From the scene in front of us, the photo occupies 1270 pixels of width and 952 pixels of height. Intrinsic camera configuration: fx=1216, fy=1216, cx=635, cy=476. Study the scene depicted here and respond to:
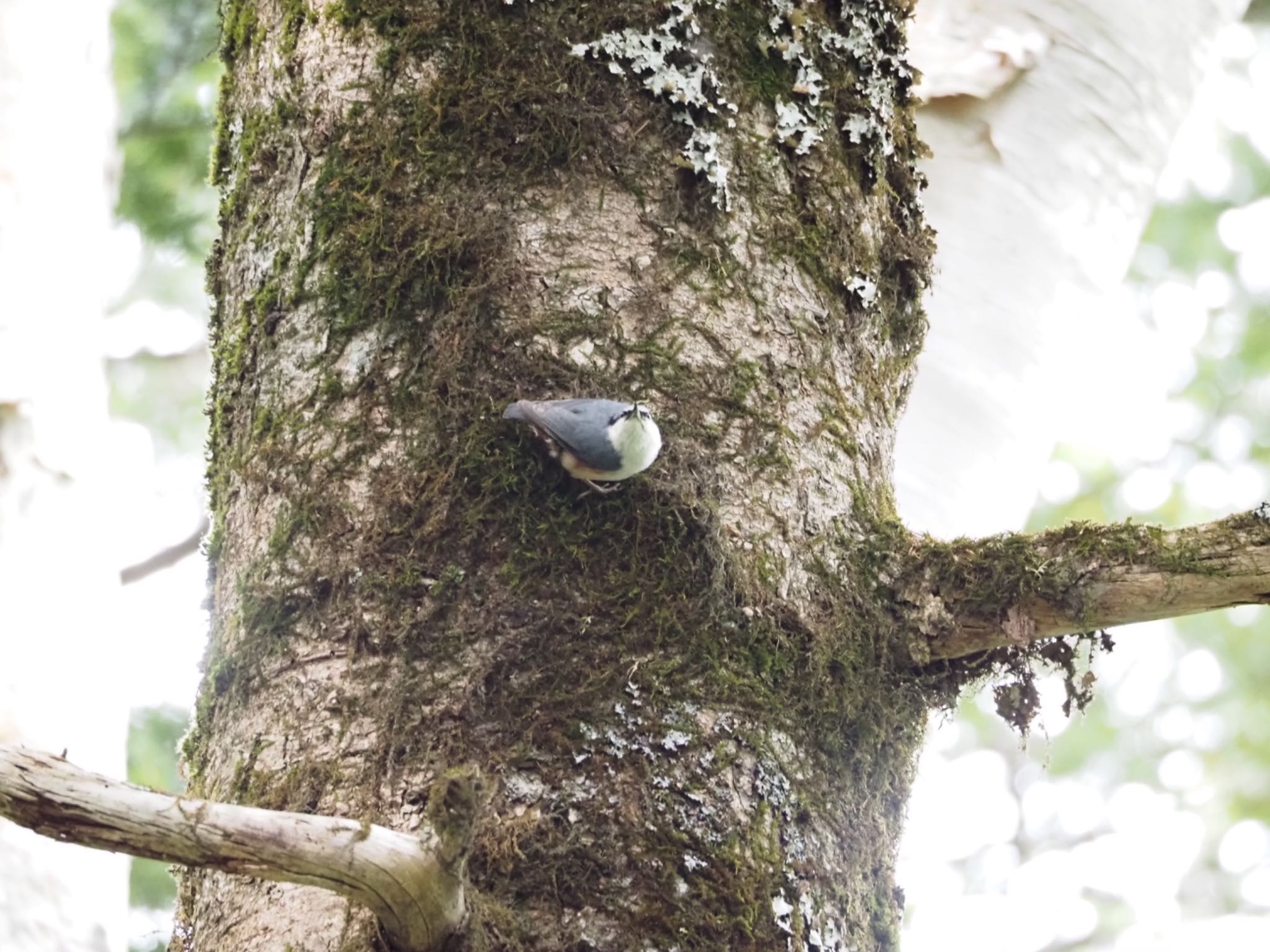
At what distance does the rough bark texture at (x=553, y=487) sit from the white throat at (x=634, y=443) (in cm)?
3

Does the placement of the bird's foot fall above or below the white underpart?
below

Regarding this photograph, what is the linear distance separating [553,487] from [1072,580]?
642 millimetres

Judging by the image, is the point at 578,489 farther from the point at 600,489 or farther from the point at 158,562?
the point at 158,562

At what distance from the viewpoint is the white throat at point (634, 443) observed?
4.75ft

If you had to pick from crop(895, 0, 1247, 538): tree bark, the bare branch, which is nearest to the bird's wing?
crop(895, 0, 1247, 538): tree bark

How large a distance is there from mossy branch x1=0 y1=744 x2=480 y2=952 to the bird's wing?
0.44 metres

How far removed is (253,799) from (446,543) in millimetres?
371

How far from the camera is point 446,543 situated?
1.47 m

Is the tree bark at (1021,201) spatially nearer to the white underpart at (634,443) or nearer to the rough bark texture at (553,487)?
the rough bark texture at (553,487)

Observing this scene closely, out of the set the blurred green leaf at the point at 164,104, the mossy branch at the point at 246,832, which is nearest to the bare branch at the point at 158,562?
the blurred green leaf at the point at 164,104

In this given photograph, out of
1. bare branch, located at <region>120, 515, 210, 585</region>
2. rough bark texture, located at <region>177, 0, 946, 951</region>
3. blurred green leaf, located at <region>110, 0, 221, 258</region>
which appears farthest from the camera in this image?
blurred green leaf, located at <region>110, 0, 221, 258</region>

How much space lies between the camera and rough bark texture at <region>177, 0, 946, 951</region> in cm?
135

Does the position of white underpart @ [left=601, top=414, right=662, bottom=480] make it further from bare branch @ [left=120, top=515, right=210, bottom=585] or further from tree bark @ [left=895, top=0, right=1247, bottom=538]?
bare branch @ [left=120, top=515, right=210, bottom=585]

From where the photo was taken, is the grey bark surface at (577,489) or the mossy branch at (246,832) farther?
the grey bark surface at (577,489)
